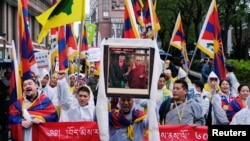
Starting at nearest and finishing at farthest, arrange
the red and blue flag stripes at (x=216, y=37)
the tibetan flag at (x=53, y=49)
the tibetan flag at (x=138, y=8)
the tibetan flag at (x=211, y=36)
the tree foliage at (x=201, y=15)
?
the red and blue flag stripes at (x=216, y=37) → the tibetan flag at (x=211, y=36) → the tibetan flag at (x=53, y=49) → the tibetan flag at (x=138, y=8) → the tree foliage at (x=201, y=15)

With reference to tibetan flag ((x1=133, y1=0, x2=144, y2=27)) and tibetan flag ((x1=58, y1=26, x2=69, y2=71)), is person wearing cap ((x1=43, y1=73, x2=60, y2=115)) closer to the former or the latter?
tibetan flag ((x1=58, y1=26, x2=69, y2=71))

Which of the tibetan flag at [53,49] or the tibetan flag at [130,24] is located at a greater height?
the tibetan flag at [130,24]

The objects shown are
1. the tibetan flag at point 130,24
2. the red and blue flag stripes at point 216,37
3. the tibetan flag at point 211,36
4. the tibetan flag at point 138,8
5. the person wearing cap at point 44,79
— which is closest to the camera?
the tibetan flag at point 130,24

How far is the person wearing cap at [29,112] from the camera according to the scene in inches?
261

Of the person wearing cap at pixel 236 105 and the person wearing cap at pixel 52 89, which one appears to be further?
the person wearing cap at pixel 52 89

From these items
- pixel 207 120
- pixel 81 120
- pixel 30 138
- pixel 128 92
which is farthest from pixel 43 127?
pixel 207 120

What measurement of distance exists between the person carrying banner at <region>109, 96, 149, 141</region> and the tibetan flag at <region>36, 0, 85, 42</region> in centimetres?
246

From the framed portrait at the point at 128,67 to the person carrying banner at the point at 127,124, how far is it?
341 mm

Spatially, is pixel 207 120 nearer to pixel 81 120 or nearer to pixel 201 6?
pixel 81 120

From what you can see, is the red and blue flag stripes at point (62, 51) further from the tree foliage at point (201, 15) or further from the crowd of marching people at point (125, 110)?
the tree foliage at point (201, 15)

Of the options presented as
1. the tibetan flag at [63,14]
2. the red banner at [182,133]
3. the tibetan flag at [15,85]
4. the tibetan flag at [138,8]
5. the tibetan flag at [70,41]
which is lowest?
the red banner at [182,133]

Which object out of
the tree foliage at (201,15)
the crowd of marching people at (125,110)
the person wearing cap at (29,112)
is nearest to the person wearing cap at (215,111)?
the crowd of marching people at (125,110)

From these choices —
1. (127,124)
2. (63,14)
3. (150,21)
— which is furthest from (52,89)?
(127,124)

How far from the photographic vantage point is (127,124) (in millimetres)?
6160
